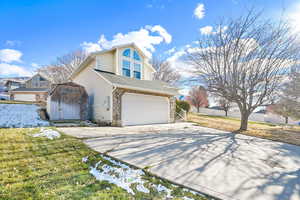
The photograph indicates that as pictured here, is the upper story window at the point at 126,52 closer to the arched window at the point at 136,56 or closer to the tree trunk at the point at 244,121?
the arched window at the point at 136,56

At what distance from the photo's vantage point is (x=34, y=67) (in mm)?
28953

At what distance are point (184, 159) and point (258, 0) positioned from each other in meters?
11.0

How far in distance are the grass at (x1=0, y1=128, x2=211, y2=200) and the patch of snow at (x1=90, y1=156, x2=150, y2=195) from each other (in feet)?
0.38

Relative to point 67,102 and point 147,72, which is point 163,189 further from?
point 147,72

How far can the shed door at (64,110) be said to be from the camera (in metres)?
9.34

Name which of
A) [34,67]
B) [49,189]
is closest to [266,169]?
[49,189]

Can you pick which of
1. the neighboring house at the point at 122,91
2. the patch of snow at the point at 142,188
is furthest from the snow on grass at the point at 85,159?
the neighboring house at the point at 122,91

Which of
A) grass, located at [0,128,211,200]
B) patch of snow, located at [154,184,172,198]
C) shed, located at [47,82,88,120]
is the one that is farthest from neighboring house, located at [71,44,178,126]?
patch of snow, located at [154,184,172,198]

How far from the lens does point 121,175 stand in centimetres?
290

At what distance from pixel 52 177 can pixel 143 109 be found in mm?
8224

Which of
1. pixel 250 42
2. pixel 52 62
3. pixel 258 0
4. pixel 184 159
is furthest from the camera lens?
pixel 52 62

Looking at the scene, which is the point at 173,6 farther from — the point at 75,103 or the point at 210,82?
the point at 75,103

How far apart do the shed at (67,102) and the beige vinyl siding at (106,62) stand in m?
2.54

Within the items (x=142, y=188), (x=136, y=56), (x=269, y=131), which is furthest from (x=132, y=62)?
(x=269, y=131)
